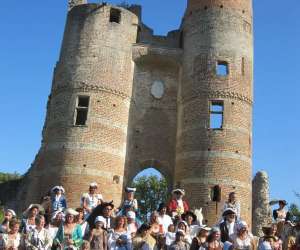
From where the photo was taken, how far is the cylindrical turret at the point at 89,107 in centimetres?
2341

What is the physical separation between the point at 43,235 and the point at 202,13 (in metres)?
19.3

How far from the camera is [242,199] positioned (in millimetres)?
22969

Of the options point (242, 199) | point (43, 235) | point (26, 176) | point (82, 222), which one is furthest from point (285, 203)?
point (26, 176)

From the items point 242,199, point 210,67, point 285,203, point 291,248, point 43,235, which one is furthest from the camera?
point 210,67

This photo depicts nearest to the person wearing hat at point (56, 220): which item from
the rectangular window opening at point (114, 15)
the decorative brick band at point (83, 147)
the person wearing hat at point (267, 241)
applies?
the person wearing hat at point (267, 241)

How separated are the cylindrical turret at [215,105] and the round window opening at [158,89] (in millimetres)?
1309

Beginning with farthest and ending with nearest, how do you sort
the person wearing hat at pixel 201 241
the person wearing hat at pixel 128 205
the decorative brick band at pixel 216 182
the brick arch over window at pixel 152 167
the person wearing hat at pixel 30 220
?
the brick arch over window at pixel 152 167 → the decorative brick band at pixel 216 182 → the person wearing hat at pixel 128 205 → the person wearing hat at pixel 30 220 → the person wearing hat at pixel 201 241

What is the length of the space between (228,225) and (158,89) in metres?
16.5

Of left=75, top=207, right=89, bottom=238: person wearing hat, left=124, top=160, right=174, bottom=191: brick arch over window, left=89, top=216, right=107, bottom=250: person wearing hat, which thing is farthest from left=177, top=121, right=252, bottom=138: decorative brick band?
left=89, top=216, right=107, bottom=250: person wearing hat

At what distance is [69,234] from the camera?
401 inches

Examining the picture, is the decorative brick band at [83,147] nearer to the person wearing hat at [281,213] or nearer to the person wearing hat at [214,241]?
the person wearing hat at [281,213]

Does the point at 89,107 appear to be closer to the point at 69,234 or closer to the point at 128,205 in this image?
the point at 128,205

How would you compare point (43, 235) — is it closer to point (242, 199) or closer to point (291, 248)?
point (291, 248)

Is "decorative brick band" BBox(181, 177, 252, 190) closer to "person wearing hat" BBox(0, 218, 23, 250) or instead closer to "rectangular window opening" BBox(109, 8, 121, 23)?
"rectangular window opening" BBox(109, 8, 121, 23)
